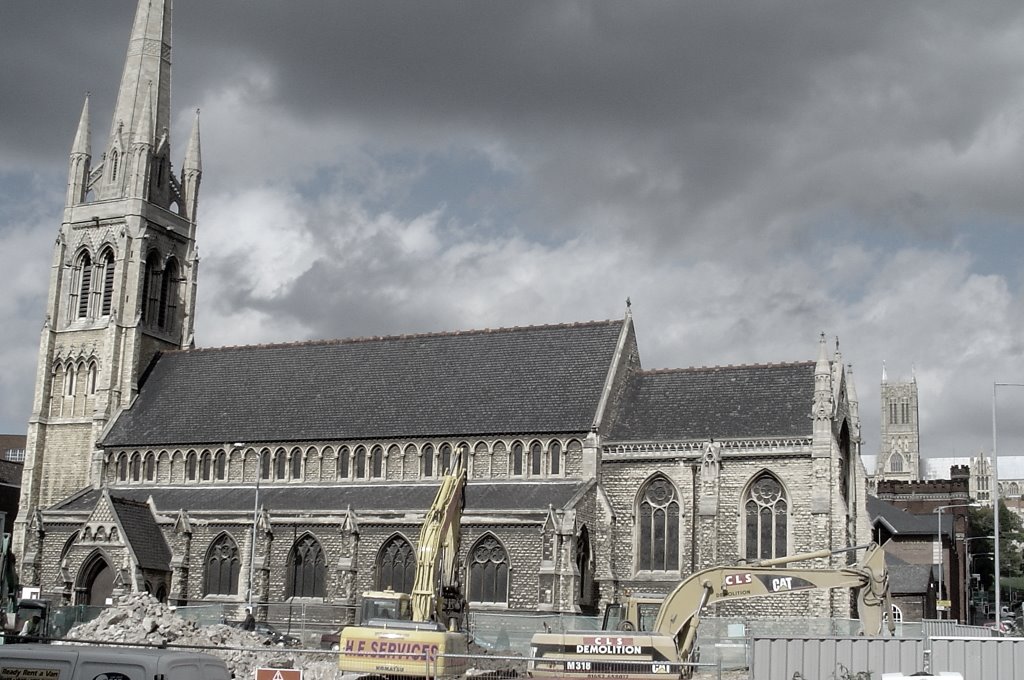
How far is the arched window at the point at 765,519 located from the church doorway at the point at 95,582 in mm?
25682

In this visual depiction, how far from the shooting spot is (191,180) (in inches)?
2653

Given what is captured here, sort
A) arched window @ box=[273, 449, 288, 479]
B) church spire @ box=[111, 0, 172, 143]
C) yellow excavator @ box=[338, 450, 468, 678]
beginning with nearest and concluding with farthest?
yellow excavator @ box=[338, 450, 468, 678] < arched window @ box=[273, 449, 288, 479] < church spire @ box=[111, 0, 172, 143]

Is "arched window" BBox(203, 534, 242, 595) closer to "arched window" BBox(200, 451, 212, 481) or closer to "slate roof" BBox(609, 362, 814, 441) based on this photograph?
"arched window" BBox(200, 451, 212, 481)

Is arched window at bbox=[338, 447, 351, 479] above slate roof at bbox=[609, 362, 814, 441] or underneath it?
underneath

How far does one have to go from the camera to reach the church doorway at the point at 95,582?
52.9 metres

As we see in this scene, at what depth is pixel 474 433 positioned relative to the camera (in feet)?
172

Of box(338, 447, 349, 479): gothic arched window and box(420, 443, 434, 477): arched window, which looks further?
box(338, 447, 349, 479): gothic arched window

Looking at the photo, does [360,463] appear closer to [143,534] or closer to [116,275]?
[143,534]

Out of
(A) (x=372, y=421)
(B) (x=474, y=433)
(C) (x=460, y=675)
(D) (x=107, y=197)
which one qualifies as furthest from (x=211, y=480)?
(C) (x=460, y=675)

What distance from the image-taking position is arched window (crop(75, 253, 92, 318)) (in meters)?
63.8

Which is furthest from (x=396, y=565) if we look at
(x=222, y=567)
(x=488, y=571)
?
(x=222, y=567)

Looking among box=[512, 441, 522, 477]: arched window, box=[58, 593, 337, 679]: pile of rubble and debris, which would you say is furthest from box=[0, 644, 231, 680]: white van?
box=[512, 441, 522, 477]: arched window

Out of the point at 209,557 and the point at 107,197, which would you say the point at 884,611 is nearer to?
the point at 209,557

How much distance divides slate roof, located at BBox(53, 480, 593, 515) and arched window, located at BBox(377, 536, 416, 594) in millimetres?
1396
